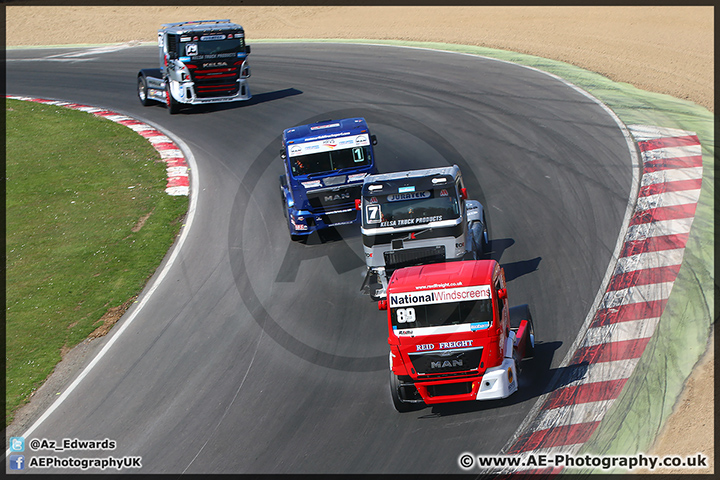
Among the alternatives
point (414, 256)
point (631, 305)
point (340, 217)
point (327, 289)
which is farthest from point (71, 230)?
point (631, 305)

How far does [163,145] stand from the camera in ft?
85.6

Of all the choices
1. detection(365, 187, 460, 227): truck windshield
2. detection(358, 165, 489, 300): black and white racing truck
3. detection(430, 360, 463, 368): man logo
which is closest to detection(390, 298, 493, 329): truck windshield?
detection(430, 360, 463, 368): man logo

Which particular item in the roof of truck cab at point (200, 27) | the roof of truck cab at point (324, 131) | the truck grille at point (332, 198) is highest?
the roof of truck cab at point (200, 27)

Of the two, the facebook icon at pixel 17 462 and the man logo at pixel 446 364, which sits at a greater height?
the man logo at pixel 446 364

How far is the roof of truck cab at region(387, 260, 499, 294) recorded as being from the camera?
37.6ft

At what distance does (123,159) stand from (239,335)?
1232 centimetres

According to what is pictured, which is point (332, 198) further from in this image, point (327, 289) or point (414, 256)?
point (414, 256)

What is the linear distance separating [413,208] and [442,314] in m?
3.97

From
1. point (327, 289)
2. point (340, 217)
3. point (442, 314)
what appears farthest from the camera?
point (340, 217)

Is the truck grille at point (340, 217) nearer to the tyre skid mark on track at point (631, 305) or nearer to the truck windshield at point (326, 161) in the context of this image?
the truck windshield at point (326, 161)

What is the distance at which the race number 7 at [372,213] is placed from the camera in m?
15.0

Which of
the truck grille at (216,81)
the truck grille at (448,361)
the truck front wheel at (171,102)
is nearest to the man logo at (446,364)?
the truck grille at (448,361)

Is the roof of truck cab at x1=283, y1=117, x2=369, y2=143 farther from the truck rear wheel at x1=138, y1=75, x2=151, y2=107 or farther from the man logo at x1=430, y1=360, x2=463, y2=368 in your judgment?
the truck rear wheel at x1=138, y1=75, x2=151, y2=107

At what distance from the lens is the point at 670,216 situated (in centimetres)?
1758
